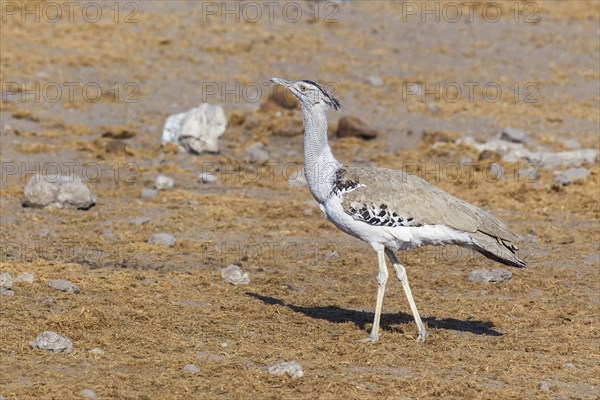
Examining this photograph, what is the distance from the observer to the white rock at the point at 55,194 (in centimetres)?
1275

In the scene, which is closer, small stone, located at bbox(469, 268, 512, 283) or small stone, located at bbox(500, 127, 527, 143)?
small stone, located at bbox(469, 268, 512, 283)

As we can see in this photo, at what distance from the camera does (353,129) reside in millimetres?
16719

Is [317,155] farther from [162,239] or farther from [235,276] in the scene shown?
[162,239]

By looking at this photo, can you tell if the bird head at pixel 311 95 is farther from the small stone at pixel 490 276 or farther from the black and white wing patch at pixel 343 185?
the small stone at pixel 490 276

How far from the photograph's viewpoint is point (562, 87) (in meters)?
19.6

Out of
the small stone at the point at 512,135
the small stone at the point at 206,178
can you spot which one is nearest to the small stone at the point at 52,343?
the small stone at the point at 206,178

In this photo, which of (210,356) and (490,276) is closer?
(210,356)

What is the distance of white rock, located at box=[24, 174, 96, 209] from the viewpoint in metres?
12.8

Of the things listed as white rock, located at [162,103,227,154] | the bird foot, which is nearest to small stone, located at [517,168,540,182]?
white rock, located at [162,103,227,154]

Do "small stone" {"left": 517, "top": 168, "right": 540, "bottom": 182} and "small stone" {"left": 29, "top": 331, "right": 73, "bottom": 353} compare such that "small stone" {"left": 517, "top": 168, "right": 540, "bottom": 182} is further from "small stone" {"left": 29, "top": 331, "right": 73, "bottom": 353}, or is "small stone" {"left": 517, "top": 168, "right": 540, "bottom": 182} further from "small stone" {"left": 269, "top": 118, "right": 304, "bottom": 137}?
"small stone" {"left": 29, "top": 331, "right": 73, "bottom": 353}

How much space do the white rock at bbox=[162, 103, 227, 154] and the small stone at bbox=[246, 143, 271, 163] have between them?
51 cm

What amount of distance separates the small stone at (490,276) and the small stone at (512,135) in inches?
236

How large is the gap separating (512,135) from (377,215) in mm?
8437

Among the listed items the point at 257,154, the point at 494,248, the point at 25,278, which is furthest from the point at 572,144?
the point at 25,278
